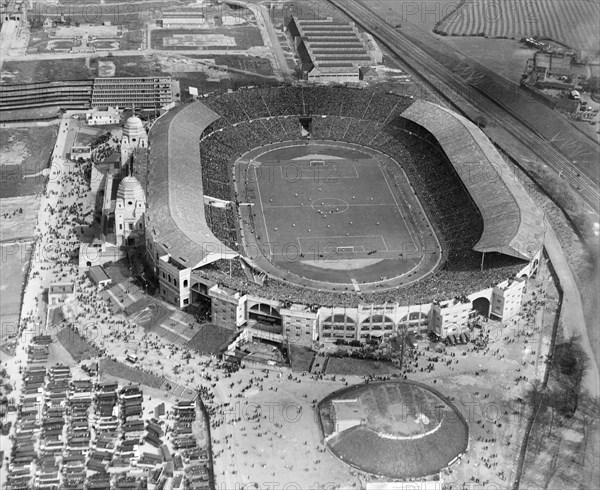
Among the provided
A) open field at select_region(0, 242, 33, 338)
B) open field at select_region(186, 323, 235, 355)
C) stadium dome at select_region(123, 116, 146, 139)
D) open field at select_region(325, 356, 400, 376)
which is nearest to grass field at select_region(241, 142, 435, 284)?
open field at select_region(186, 323, 235, 355)

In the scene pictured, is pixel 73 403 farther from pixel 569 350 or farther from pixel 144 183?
pixel 569 350

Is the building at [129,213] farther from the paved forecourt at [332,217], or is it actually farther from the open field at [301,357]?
the open field at [301,357]

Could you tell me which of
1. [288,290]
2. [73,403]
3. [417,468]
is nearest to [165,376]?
[73,403]

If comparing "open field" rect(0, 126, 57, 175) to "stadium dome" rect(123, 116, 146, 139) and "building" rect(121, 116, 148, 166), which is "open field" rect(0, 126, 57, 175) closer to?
"building" rect(121, 116, 148, 166)

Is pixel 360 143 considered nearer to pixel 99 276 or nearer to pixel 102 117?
pixel 102 117

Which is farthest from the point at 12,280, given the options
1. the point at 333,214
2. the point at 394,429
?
the point at 394,429

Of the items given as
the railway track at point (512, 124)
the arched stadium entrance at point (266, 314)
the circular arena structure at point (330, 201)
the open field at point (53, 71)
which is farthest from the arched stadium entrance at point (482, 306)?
the open field at point (53, 71)
